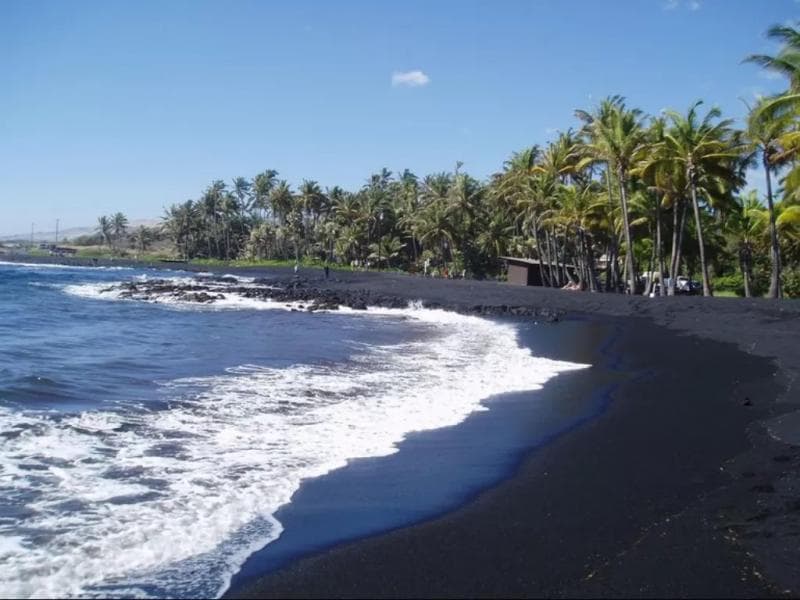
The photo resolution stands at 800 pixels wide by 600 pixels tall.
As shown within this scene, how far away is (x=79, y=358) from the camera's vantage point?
14.8m

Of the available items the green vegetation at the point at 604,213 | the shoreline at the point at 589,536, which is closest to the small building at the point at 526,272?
the green vegetation at the point at 604,213

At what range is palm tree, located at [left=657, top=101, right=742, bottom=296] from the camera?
29.6 meters

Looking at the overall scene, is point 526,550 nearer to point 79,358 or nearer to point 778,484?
point 778,484

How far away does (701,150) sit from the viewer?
97.0ft

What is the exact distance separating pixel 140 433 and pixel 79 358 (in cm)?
729

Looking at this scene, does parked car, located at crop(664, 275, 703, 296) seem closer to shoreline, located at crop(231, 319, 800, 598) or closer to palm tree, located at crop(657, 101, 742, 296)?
palm tree, located at crop(657, 101, 742, 296)

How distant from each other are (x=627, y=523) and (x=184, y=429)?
229 inches

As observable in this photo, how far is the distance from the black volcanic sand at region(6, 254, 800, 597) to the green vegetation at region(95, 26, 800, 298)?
14.1 meters

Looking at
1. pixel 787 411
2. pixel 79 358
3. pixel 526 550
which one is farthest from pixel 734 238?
pixel 526 550

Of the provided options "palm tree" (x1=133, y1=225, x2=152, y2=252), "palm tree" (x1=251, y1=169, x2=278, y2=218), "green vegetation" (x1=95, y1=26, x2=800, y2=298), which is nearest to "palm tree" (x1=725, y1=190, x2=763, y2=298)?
"green vegetation" (x1=95, y1=26, x2=800, y2=298)

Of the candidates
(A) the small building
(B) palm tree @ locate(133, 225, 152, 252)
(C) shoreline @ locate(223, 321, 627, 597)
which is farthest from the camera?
(B) palm tree @ locate(133, 225, 152, 252)

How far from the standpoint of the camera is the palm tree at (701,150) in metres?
29.6

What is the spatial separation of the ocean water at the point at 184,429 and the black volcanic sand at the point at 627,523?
1.19 meters

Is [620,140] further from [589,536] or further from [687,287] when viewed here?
[589,536]
